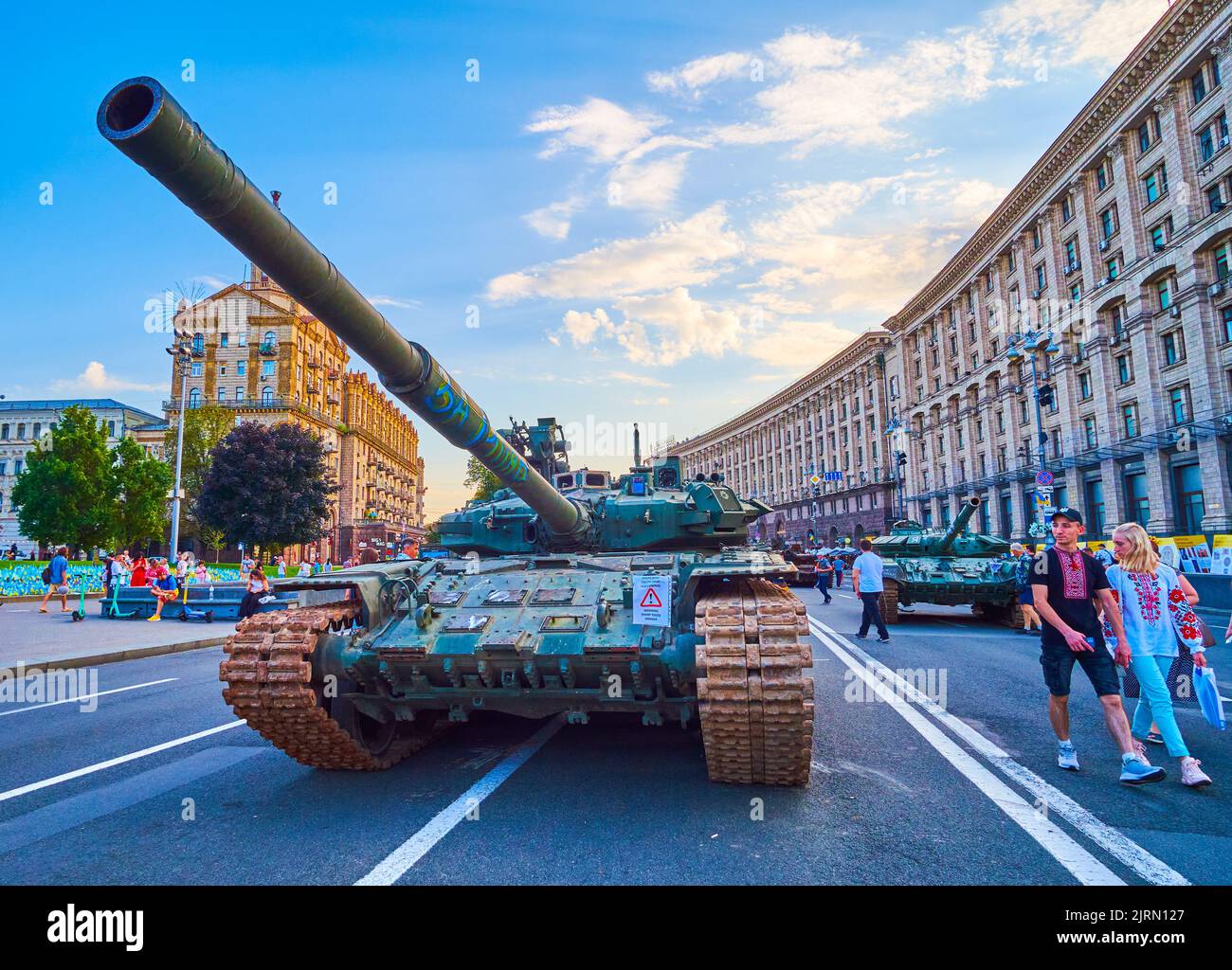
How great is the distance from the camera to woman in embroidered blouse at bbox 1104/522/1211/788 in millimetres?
5254

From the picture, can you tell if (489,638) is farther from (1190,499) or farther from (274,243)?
(1190,499)

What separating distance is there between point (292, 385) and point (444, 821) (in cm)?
6436

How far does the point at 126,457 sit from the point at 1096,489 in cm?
5426

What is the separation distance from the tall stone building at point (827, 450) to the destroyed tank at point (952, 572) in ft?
118

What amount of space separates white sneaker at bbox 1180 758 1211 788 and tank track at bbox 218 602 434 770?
17.3 ft

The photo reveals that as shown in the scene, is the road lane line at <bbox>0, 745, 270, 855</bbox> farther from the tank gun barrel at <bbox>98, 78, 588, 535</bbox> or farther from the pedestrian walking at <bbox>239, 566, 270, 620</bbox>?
the pedestrian walking at <bbox>239, 566, 270, 620</bbox>

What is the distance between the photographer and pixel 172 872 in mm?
3684

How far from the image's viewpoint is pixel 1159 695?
5.23 m

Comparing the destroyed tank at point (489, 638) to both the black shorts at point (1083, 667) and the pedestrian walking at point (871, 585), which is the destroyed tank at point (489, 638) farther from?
the pedestrian walking at point (871, 585)

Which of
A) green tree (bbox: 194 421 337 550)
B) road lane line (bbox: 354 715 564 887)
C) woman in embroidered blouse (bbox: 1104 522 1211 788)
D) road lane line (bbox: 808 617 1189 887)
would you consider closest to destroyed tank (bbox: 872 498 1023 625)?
road lane line (bbox: 808 617 1189 887)

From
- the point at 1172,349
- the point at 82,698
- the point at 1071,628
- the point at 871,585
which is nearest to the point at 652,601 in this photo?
the point at 1071,628

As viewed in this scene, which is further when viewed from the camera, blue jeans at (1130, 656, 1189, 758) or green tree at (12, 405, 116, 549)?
green tree at (12, 405, 116, 549)
